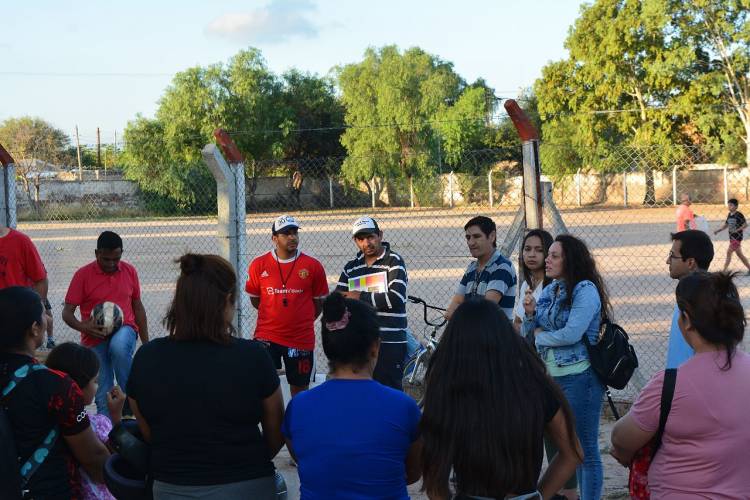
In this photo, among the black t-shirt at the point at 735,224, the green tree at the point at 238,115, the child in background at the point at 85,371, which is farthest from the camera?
the green tree at the point at 238,115

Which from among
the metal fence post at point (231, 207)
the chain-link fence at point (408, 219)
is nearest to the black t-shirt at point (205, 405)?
the metal fence post at point (231, 207)

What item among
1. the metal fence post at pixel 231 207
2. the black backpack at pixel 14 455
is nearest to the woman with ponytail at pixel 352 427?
the black backpack at pixel 14 455

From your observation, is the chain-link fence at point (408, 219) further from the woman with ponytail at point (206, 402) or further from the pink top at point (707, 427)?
the pink top at point (707, 427)

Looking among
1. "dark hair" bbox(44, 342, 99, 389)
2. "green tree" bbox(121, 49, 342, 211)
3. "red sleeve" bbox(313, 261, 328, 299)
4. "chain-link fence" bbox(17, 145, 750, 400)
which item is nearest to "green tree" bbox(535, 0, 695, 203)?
"chain-link fence" bbox(17, 145, 750, 400)

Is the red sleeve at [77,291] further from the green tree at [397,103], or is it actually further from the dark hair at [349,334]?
the green tree at [397,103]

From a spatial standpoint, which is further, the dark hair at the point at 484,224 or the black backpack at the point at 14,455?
the dark hair at the point at 484,224

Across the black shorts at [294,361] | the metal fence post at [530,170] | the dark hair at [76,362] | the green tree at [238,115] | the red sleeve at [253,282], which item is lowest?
the black shorts at [294,361]

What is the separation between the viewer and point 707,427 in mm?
2771

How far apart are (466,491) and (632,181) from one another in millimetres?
31248

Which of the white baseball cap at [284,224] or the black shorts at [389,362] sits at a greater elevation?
the white baseball cap at [284,224]

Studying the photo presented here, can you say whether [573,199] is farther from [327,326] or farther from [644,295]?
[327,326]

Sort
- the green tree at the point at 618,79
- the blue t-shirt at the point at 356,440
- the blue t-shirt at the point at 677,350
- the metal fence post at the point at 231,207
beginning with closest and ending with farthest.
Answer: the blue t-shirt at the point at 356,440 → the blue t-shirt at the point at 677,350 → the metal fence post at the point at 231,207 → the green tree at the point at 618,79

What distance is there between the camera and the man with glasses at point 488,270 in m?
5.45

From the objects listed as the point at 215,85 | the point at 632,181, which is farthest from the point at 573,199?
the point at 215,85
